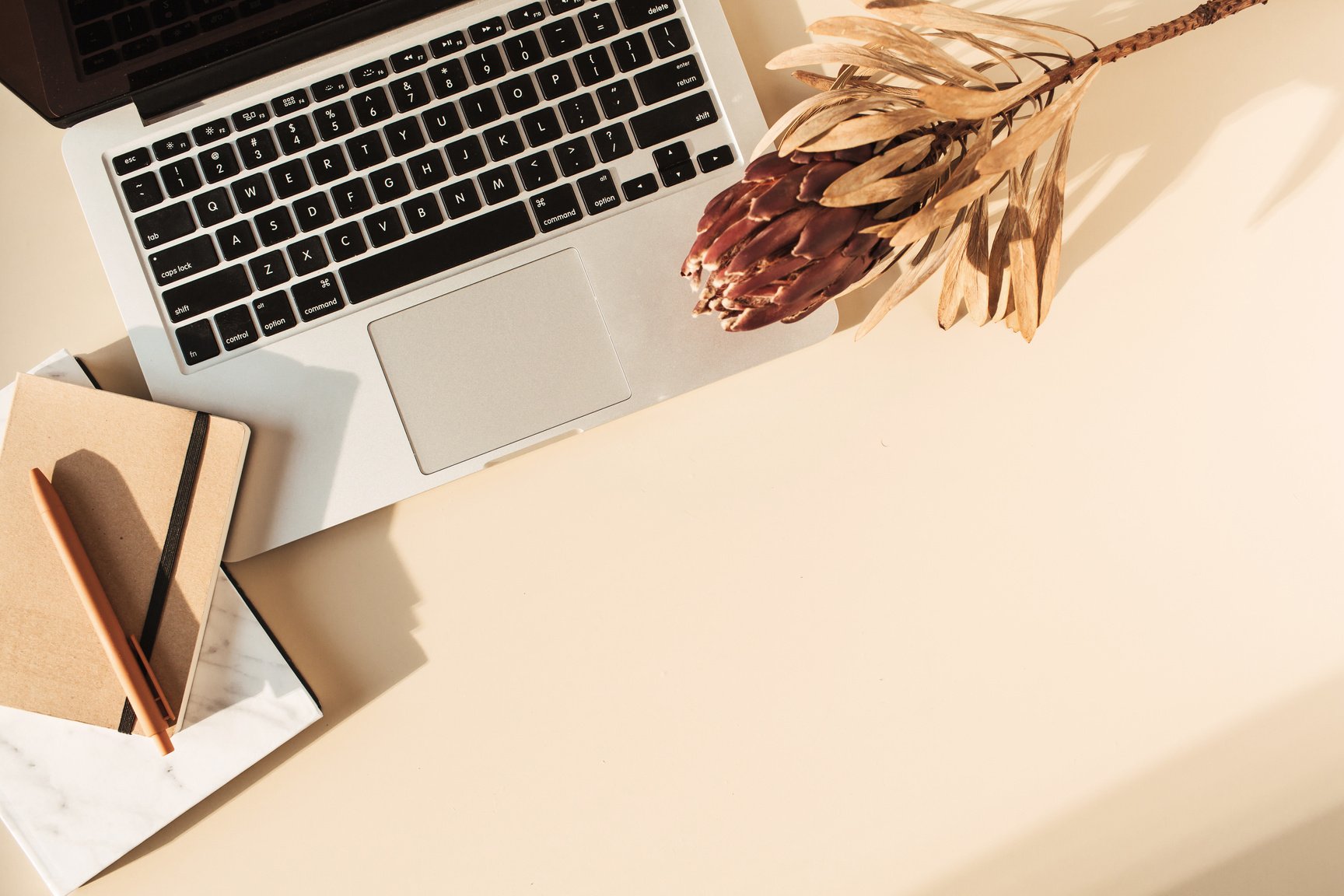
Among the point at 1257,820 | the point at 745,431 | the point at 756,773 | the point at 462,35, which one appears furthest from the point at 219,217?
the point at 1257,820

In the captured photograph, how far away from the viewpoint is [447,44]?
22.3 inches

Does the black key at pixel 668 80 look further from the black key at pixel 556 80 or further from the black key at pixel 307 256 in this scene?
the black key at pixel 307 256

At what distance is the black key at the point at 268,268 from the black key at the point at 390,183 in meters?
0.08

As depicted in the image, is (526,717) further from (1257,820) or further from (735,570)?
(1257,820)

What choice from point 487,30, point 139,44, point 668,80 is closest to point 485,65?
point 487,30

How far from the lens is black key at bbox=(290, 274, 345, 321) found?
559mm

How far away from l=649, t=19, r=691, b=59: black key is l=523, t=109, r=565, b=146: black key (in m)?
0.08

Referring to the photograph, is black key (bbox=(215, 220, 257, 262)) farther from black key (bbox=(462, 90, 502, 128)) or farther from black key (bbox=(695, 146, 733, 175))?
black key (bbox=(695, 146, 733, 175))

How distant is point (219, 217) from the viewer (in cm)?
56

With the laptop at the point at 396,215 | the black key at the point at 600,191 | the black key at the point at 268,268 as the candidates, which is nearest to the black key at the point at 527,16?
the laptop at the point at 396,215

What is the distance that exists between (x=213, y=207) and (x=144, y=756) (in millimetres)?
384

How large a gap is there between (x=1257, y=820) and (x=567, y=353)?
59 cm

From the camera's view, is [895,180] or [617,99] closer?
[895,180]

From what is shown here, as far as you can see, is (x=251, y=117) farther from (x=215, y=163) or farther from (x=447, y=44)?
(x=447, y=44)
